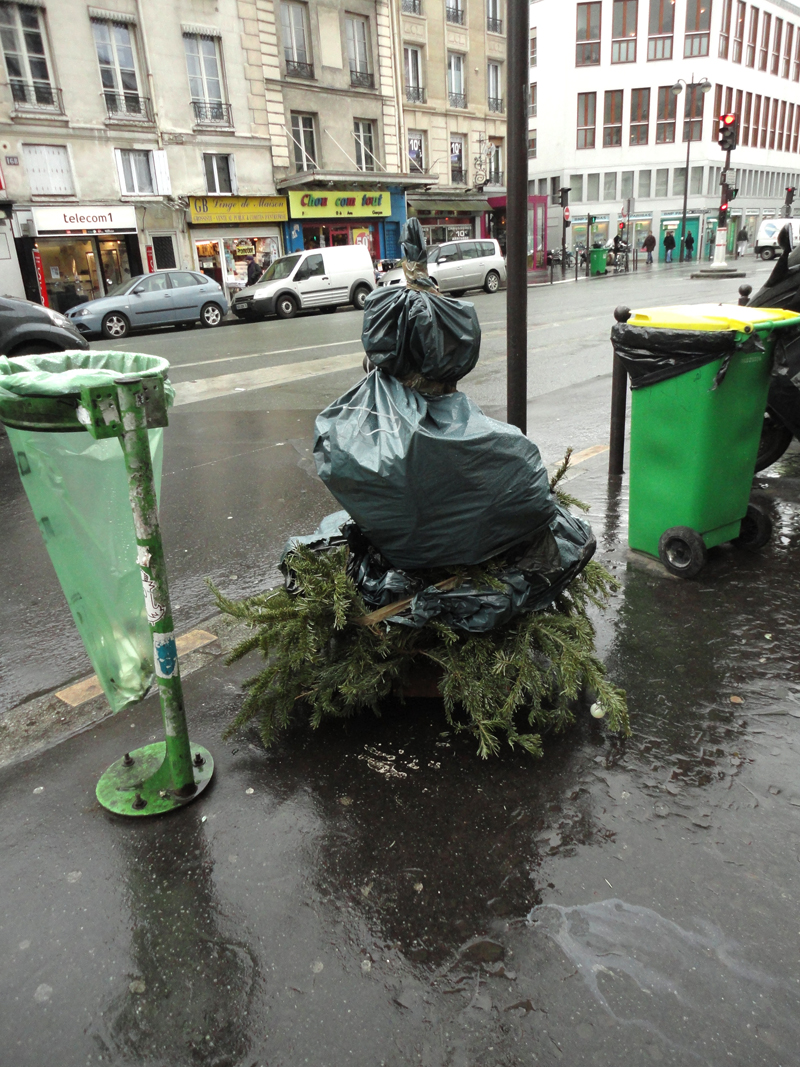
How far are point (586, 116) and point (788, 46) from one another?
17921 mm

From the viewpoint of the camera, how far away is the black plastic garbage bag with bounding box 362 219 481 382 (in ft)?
7.66

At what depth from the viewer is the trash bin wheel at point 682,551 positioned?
3582 millimetres

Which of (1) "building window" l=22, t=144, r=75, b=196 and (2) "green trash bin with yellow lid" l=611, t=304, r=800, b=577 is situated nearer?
(2) "green trash bin with yellow lid" l=611, t=304, r=800, b=577

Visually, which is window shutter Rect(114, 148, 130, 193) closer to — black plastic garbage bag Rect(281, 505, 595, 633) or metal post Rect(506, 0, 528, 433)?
metal post Rect(506, 0, 528, 433)

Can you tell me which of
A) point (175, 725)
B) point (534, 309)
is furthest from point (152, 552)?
point (534, 309)

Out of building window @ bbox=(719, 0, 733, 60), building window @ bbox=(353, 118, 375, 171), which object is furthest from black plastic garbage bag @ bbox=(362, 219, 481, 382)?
building window @ bbox=(719, 0, 733, 60)

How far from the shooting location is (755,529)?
386 centimetres

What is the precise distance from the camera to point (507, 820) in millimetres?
2197

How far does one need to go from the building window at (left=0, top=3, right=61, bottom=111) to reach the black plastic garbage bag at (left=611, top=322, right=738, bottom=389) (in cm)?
2383

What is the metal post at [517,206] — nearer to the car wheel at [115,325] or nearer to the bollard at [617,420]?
the bollard at [617,420]

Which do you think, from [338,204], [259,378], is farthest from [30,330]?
[338,204]

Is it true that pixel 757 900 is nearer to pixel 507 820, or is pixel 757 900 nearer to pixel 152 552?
pixel 507 820

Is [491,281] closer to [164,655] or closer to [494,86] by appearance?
[494,86]

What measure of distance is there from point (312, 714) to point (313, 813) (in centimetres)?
47
